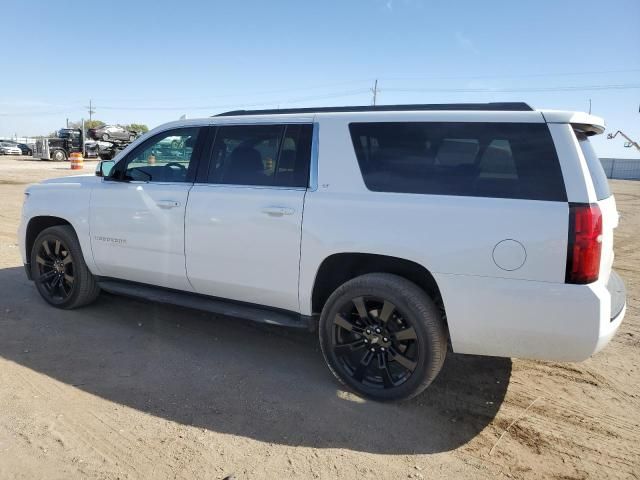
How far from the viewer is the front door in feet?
13.5

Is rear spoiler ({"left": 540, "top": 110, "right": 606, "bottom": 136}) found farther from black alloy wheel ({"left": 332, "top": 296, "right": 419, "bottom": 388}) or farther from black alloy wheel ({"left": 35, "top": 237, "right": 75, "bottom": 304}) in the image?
black alloy wheel ({"left": 35, "top": 237, "right": 75, "bottom": 304})

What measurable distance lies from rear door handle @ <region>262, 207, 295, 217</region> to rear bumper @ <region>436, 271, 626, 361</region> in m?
1.18

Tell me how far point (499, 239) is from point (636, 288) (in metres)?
4.70

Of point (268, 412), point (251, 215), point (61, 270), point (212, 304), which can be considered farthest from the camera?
point (61, 270)

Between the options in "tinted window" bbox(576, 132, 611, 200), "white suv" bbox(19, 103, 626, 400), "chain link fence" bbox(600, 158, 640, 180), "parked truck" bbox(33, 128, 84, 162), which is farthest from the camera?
"chain link fence" bbox(600, 158, 640, 180)

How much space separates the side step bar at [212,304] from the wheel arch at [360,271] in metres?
0.20

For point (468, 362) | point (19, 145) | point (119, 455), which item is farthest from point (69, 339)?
point (19, 145)

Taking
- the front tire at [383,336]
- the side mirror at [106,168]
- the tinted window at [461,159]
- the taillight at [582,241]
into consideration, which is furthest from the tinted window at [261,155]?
the taillight at [582,241]

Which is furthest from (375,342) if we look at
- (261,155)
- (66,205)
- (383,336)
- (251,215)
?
(66,205)

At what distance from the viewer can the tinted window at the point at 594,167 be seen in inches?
117

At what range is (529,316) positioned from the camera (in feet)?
9.37

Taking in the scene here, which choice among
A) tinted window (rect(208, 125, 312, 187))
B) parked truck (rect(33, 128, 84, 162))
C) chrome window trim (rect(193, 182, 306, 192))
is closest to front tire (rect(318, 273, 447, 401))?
chrome window trim (rect(193, 182, 306, 192))

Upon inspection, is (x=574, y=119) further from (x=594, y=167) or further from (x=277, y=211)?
(x=277, y=211)

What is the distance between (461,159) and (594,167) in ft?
2.77
